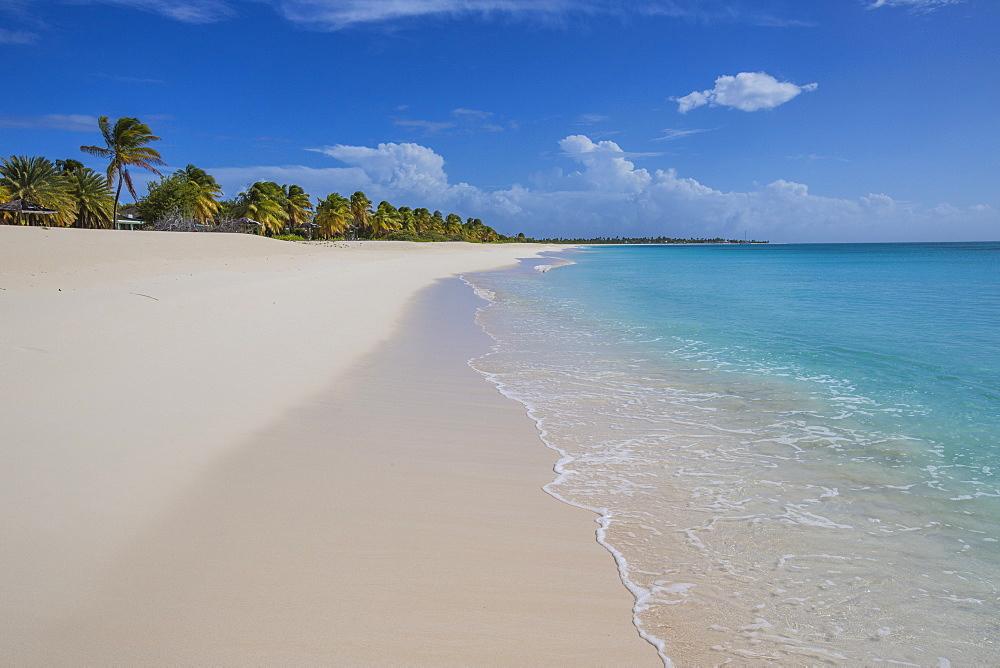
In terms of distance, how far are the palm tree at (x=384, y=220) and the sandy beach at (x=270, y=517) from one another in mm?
89450

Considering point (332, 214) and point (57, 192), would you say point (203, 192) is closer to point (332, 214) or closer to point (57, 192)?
point (57, 192)

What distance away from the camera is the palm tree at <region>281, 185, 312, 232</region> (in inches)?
2874

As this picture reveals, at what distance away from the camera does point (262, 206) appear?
198 feet

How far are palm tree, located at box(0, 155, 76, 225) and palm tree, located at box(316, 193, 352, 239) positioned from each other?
36279mm

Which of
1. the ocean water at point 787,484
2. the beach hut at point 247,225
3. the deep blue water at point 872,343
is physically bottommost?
the ocean water at point 787,484

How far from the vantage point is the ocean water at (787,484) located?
2758 mm

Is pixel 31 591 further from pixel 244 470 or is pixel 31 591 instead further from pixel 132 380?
pixel 132 380

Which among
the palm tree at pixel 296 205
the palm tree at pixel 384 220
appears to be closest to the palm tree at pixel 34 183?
the palm tree at pixel 296 205

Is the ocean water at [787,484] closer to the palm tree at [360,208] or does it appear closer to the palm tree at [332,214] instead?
the palm tree at [332,214]

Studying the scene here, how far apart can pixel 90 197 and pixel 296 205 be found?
A: 26.9m

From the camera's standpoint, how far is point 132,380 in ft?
18.2

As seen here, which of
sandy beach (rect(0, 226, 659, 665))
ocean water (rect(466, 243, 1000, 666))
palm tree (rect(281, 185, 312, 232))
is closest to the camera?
sandy beach (rect(0, 226, 659, 665))

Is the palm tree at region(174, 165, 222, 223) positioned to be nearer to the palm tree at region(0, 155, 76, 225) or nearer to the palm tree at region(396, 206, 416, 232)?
the palm tree at region(0, 155, 76, 225)

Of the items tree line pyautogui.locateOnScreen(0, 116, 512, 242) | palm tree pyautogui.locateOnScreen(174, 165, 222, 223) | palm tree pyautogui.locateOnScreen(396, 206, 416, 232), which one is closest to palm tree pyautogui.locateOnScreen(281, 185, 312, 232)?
tree line pyautogui.locateOnScreen(0, 116, 512, 242)
